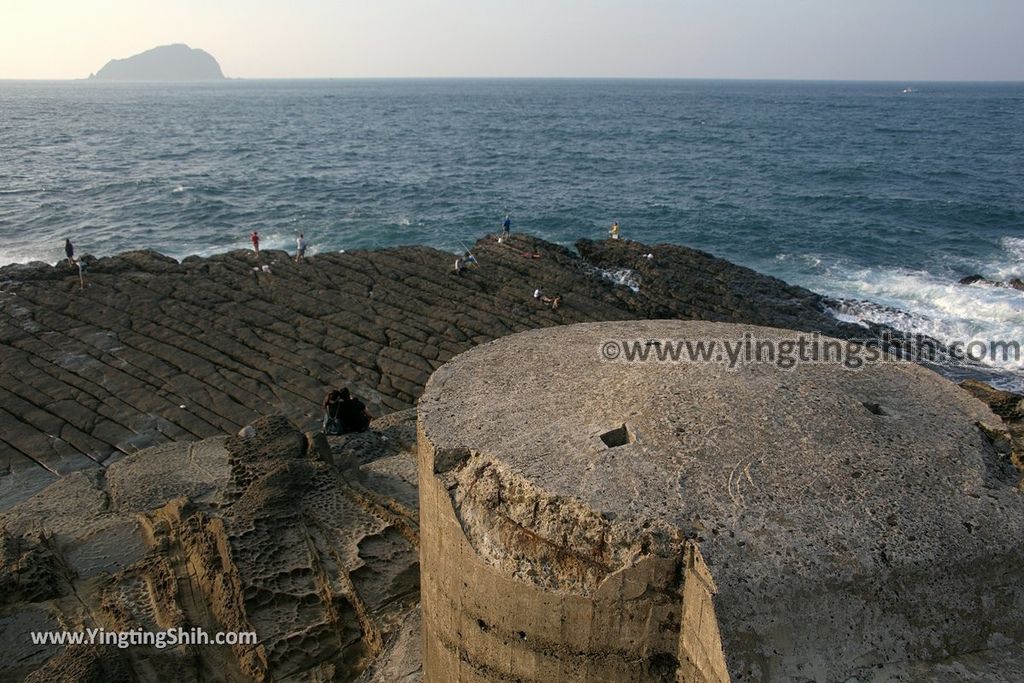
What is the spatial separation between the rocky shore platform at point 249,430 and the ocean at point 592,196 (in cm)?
659

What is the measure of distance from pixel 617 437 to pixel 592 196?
36712 millimetres

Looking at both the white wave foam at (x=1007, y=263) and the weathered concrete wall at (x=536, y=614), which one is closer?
the weathered concrete wall at (x=536, y=614)

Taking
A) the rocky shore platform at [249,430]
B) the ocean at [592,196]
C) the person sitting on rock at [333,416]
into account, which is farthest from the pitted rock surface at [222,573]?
the ocean at [592,196]

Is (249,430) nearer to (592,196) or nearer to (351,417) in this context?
(351,417)

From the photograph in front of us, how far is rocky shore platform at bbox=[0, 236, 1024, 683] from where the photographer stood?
21.0ft

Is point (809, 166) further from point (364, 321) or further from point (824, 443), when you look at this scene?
point (824, 443)

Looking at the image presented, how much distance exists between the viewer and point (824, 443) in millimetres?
5148

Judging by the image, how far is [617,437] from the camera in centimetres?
532

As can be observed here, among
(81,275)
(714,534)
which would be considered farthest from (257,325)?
(714,534)

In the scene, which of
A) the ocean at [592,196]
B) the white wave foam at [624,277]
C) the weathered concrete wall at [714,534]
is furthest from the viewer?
the ocean at [592,196]

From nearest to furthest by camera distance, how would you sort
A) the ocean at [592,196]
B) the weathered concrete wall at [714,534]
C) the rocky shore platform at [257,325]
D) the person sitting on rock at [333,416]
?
the weathered concrete wall at [714,534] → the person sitting on rock at [333,416] → the rocky shore platform at [257,325] → the ocean at [592,196]

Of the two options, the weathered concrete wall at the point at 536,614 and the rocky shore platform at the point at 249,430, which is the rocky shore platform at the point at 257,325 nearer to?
the rocky shore platform at the point at 249,430

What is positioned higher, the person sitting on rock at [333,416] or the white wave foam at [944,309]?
the person sitting on rock at [333,416]

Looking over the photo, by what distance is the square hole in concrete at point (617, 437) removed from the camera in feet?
17.2
